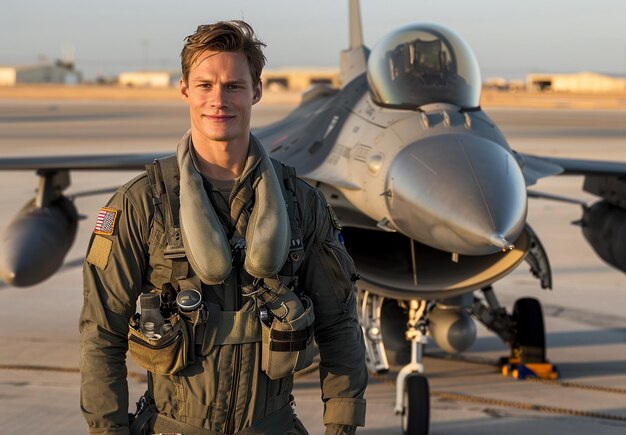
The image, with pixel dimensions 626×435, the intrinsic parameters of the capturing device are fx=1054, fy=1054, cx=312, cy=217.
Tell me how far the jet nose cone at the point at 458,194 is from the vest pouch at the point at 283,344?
3113mm

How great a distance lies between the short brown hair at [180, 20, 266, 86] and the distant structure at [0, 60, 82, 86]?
449 feet

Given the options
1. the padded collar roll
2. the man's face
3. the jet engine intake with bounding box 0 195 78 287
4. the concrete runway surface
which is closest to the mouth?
the man's face

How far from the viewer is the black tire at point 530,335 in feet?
28.9

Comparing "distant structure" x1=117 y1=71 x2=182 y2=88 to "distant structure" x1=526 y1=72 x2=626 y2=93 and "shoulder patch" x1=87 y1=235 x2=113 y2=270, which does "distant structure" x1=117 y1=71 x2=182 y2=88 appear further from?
"shoulder patch" x1=87 y1=235 x2=113 y2=270

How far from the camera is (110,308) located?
3.04 m

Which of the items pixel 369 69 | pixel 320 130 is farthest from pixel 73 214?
pixel 369 69

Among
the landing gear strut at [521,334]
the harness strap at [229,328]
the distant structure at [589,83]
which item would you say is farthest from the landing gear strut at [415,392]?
the distant structure at [589,83]

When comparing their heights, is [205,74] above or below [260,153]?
above

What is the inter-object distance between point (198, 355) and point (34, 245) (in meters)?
6.92

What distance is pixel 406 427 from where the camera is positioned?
273 inches

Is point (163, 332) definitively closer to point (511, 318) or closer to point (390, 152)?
point (390, 152)

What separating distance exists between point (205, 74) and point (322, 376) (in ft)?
3.29

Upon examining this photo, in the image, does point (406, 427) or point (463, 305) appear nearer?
point (406, 427)

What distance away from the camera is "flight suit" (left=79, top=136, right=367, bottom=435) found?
302 centimetres
